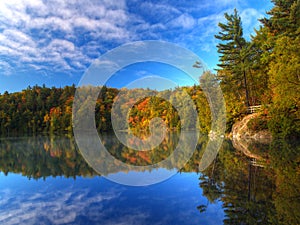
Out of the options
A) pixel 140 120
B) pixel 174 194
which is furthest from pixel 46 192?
pixel 140 120

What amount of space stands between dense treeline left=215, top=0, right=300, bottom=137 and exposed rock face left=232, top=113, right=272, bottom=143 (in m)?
0.78

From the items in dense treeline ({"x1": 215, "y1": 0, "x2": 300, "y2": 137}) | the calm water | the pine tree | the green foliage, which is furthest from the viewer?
the pine tree

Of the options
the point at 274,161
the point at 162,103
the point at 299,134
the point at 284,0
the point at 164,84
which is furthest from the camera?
the point at 162,103

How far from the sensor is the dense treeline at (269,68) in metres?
14.0

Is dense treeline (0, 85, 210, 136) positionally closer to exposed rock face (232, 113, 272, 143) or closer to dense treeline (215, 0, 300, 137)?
dense treeline (215, 0, 300, 137)

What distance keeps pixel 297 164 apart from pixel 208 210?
14.3ft

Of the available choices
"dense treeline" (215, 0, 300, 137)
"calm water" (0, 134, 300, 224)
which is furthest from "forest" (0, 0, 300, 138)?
"calm water" (0, 134, 300, 224)

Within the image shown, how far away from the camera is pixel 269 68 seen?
2003cm

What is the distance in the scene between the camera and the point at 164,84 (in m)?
10.6

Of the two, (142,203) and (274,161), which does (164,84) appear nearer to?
(274,161)

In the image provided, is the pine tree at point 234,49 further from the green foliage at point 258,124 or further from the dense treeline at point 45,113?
the dense treeline at point 45,113

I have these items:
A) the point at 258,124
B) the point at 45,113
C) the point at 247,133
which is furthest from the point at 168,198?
the point at 45,113

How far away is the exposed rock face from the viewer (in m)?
17.3

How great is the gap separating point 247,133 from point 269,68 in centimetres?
569
